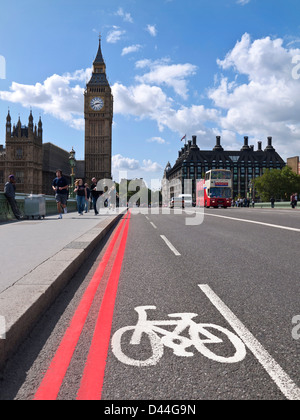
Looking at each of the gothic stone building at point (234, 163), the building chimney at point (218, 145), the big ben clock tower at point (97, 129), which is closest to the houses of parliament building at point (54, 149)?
the big ben clock tower at point (97, 129)

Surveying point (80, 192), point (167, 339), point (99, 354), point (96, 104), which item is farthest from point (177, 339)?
point (96, 104)

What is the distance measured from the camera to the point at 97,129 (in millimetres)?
118562

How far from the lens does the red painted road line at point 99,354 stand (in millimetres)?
2039

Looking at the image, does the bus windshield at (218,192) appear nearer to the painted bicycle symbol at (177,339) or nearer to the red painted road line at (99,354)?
the red painted road line at (99,354)

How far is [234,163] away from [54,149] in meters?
66.9

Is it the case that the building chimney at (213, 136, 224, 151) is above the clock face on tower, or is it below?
below

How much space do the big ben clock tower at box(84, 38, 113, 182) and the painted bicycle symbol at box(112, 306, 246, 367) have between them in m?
117

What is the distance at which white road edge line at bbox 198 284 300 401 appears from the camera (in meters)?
2.02

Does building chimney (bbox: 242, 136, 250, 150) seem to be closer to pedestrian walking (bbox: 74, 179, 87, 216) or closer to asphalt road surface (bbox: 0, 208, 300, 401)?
pedestrian walking (bbox: 74, 179, 87, 216)

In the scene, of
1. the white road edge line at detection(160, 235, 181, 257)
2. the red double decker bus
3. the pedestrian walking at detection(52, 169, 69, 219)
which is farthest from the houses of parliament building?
the white road edge line at detection(160, 235, 181, 257)

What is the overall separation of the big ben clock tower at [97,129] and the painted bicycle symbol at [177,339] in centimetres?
11659

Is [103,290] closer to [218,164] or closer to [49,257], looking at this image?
[49,257]
